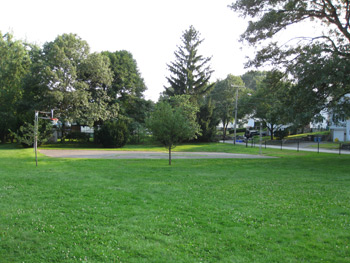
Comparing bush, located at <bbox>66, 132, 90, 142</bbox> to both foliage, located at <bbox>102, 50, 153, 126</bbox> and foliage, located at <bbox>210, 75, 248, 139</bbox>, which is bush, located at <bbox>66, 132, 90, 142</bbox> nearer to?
foliage, located at <bbox>102, 50, 153, 126</bbox>

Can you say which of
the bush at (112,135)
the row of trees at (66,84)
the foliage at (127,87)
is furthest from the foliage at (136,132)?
the bush at (112,135)

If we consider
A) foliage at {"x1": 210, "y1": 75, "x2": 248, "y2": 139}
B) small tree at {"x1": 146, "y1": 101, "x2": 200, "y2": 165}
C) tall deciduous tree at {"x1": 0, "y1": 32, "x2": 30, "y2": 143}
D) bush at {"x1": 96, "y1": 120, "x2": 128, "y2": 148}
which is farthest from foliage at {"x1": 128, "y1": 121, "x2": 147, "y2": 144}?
small tree at {"x1": 146, "y1": 101, "x2": 200, "y2": 165}

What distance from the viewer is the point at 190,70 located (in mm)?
48719

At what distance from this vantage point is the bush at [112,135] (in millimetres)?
33094

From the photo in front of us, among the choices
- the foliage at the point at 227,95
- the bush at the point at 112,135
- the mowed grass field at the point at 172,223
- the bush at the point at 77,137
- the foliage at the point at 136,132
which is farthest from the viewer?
the foliage at the point at 227,95

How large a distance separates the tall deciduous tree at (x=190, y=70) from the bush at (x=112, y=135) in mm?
16824

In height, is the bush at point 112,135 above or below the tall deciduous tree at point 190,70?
below

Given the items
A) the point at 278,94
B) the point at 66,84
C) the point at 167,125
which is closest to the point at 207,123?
the point at 66,84

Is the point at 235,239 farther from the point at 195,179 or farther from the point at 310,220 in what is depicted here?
the point at 195,179

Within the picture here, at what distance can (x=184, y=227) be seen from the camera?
4.89 meters

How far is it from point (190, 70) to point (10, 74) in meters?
28.8

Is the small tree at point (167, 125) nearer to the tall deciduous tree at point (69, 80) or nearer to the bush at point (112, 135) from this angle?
the bush at point (112, 135)

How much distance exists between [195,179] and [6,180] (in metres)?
6.91

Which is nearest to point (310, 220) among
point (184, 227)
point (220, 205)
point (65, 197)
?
point (220, 205)
